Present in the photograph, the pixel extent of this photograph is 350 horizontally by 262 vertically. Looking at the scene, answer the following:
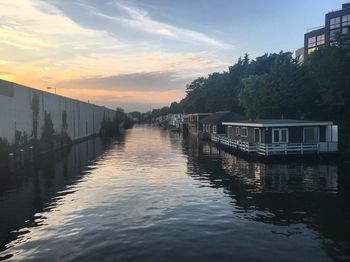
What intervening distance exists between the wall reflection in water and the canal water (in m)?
0.06

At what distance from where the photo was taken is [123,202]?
848 inches

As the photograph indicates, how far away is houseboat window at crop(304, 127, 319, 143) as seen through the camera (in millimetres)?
41406

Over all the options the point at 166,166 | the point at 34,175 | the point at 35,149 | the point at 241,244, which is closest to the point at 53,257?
the point at 241,244

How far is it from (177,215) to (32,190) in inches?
464

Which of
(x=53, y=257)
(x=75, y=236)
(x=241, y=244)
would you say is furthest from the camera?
(x=75, y=236)

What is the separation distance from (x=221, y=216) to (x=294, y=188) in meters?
8.58

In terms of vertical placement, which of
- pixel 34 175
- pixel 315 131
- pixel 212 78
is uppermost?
pixel 212 78

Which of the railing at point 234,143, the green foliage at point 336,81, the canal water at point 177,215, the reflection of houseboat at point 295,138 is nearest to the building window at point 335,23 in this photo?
the green foliage at point 336,81

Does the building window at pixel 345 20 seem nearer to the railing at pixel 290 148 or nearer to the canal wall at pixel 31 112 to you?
the canal wall at pixel 31 112

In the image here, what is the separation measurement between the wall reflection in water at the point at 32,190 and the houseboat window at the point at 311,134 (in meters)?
21.7

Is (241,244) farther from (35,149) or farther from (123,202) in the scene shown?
(35,149)

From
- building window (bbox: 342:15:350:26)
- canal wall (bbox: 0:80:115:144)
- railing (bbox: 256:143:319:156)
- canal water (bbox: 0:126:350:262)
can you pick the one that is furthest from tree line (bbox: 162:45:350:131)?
building window (bbox: 342:15:350:26)

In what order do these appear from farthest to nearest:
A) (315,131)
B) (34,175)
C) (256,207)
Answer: (315,131) → (34,175) → (256,207)

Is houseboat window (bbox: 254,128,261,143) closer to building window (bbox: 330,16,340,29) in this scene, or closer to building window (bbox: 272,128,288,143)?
building window (bbox: 272,128,288,143)
